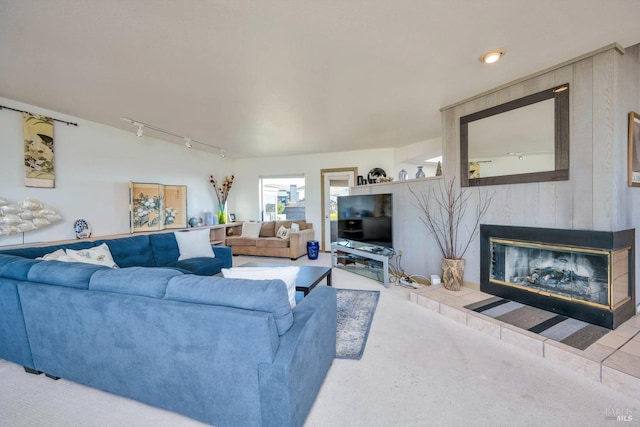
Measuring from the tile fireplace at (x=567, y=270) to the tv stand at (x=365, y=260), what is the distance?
1233 millimetres

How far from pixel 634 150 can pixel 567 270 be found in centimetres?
117

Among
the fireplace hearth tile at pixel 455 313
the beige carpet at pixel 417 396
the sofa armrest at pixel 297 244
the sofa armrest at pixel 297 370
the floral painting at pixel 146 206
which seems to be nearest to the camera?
the sofa armrest at pixel 297 370

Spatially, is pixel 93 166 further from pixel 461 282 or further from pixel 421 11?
pixel 461 282

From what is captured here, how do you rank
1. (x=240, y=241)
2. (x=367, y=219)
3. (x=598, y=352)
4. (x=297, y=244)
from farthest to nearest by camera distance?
(x=240, y=241) < (x=297, y=244) < (x=367, y=219) < (x=598, y=352)

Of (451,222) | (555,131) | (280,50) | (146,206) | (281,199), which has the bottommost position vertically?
(451,222)

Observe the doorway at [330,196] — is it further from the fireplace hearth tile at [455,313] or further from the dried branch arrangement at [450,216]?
the fireplace hearth tile at [455,313]

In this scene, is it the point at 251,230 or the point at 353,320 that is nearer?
the point at 353,320

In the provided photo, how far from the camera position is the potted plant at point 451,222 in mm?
2975

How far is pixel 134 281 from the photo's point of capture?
1.47 metres

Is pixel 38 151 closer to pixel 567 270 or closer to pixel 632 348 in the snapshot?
pixel 567 270

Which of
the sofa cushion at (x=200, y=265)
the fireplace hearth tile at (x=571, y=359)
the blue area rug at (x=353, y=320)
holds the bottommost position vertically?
the blue area rug at (x=353, y=320)

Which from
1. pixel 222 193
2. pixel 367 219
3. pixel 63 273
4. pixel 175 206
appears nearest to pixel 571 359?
pixel 367 219

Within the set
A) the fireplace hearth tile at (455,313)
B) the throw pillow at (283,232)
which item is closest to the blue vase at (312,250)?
the throw pillow at (283,232)

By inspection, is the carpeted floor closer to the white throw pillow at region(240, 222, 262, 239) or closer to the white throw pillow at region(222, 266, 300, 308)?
the white throw pillow at region(222, 266, 300, 308)
